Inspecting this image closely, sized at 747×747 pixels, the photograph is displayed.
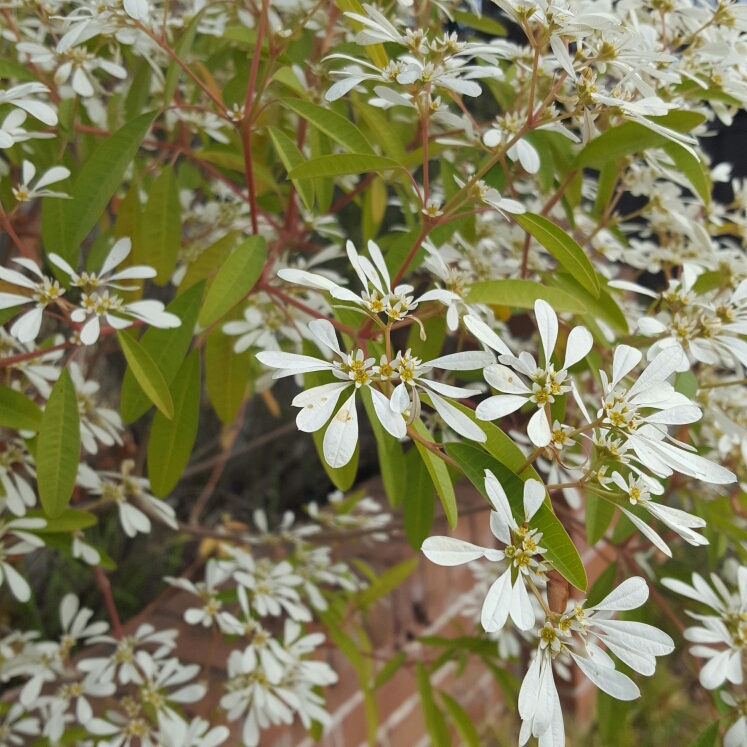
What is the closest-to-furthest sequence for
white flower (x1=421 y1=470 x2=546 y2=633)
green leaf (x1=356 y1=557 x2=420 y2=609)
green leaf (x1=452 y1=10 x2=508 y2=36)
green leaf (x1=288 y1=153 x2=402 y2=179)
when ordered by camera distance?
white flower (x1=421 y1=470 x2=546 y2=633)
green leaf (x1=288 y1=153 x2=402 y2=179)
green leaf (x1=452 y1=10 x2=508 y2=36)
green leaf (x1=356 y1=557 x2=420 y2=609)

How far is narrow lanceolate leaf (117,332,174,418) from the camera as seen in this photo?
504mm

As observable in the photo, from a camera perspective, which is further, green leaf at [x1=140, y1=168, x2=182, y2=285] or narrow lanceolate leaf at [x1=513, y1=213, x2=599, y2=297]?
green leaf at [x1=140, y1=168, x2=182, y2=285]

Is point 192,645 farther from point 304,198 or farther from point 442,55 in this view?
point 442,55

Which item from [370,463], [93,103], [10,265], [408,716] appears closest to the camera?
[93,103]

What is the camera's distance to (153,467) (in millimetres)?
573

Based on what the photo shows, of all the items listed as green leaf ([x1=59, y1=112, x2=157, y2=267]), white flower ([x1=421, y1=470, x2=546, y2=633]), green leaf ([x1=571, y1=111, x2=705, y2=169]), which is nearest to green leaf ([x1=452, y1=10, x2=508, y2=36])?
green leaf ([x1=571, y1=111, x2=705, y2=169])

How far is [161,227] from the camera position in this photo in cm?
66

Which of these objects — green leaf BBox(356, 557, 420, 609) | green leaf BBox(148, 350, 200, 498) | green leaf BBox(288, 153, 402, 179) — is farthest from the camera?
green leaf BBox(356, 557, 420, 609)

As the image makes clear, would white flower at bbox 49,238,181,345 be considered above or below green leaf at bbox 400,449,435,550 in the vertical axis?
above

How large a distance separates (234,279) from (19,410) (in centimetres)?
23

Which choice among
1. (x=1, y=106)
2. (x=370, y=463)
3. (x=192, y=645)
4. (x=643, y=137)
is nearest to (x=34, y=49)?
(x=1, y=106)

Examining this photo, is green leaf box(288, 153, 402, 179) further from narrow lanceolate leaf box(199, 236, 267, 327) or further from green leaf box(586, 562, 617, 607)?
green leaf box(586, 562, 617, 607)

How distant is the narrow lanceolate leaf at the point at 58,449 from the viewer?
505 mm

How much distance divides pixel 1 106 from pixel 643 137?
552 millimetres
